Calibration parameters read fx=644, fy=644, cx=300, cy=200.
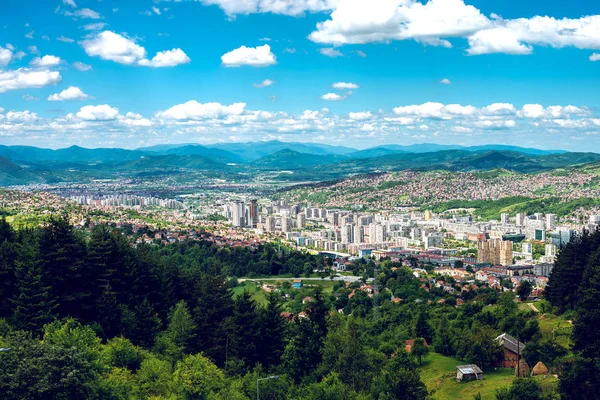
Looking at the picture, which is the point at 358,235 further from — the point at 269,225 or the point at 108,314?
the point at 108,314

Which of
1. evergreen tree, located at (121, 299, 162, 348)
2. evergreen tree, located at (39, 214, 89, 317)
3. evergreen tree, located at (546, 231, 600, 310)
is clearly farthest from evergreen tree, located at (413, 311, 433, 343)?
evergreen tree, located at (39, 214, 89, 317)

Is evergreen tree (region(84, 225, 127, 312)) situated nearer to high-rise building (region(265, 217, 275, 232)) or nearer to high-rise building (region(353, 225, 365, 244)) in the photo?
high-rise building (region(353, 225, 365, 244))

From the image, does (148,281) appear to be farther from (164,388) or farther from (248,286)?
(248,286)

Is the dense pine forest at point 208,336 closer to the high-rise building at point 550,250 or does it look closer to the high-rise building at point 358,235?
the high-rise building at point 550,250

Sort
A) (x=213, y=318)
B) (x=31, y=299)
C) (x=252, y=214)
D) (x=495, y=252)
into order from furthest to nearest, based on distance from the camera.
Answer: (x=252, y=214)
(x=495, y=252)
(x=213, y=318)
(x=31, y=299)

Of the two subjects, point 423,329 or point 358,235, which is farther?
point 358,235

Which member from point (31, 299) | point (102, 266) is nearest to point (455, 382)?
point (102, 266)
